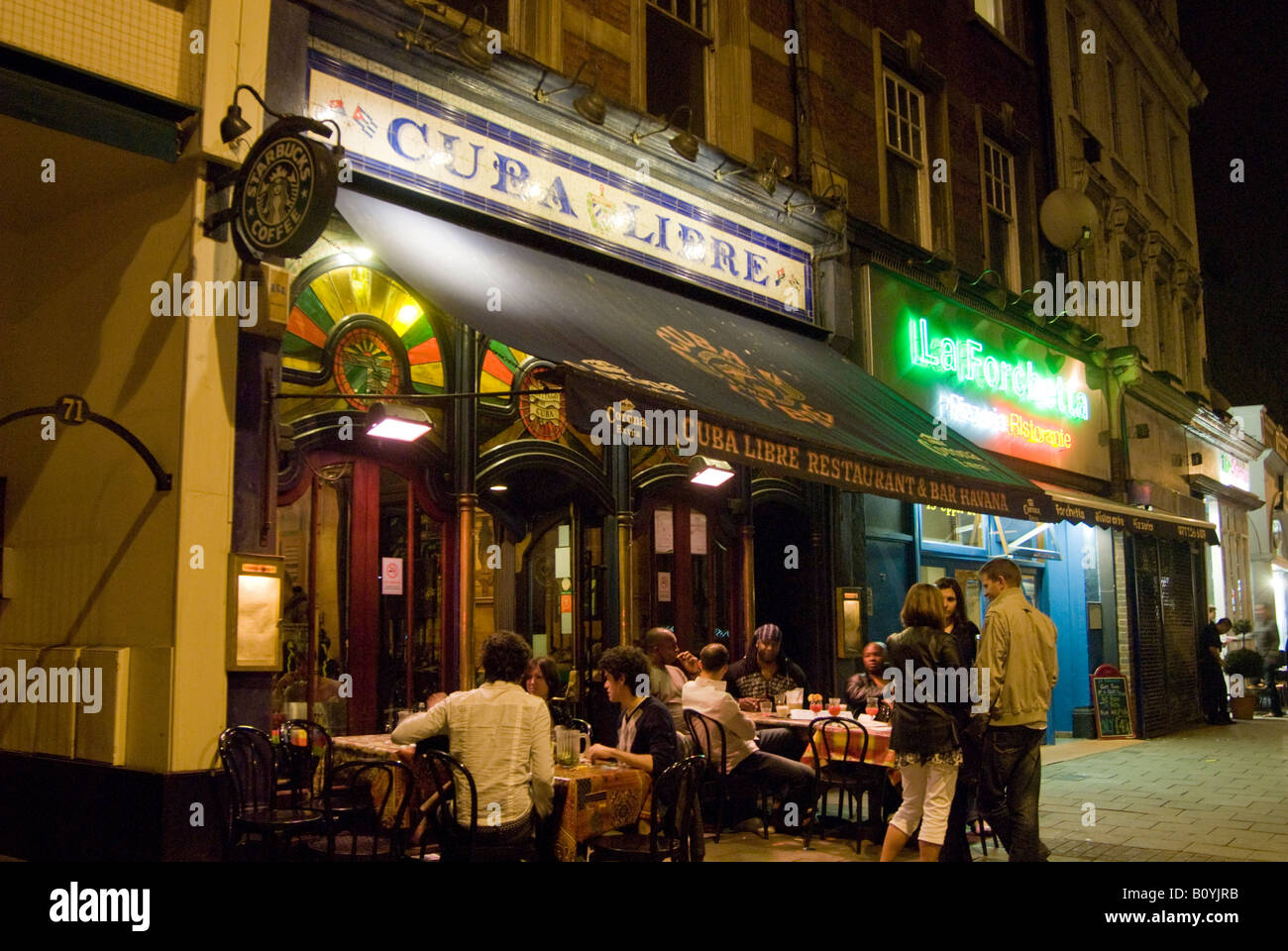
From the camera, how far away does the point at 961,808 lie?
6.74 metres

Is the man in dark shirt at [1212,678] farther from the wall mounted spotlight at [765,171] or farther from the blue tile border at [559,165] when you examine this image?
the wall mounted spotlight at [765,171]

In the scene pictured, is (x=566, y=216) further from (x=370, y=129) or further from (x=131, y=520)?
(x=131, y=520)

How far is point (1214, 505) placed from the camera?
2158 centimetres

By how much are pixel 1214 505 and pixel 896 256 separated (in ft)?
43.9

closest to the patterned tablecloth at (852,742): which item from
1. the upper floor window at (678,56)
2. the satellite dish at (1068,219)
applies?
the upper floor window at (678,56)

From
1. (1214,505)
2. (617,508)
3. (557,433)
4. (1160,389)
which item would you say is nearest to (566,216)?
(557,433)

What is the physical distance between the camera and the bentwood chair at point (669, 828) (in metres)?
5.27

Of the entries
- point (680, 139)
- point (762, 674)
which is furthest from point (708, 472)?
point (680, 139)

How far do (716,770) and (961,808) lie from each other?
1858 millimetres

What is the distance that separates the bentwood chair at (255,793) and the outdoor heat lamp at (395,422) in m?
2.36

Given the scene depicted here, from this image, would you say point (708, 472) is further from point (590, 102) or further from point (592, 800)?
point (592, 800)

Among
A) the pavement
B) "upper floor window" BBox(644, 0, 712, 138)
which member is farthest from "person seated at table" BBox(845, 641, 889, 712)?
"upper floor window" BBox(644, 0, 712, 138)

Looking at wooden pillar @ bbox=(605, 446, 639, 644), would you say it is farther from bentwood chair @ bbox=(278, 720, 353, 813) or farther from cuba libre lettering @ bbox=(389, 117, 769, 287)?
bentwood chair @ bbox=(278, 720, 353, 813)

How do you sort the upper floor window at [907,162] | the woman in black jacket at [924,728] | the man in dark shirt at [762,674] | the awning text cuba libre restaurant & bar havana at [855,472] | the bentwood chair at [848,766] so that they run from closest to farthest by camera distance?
the woman in black jacket at [924,728] → the awning text cuba libre restaurant & bar havana at [855,472] → the bentwood chair at [848,766] → the man in dark shirt at [762,674] → the upper floor window at [907,162]
